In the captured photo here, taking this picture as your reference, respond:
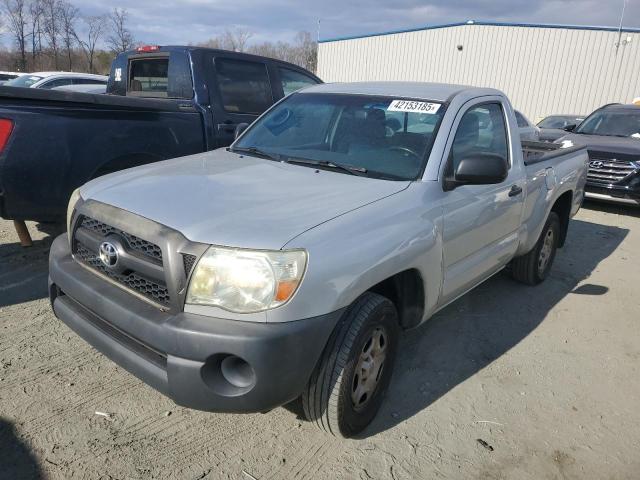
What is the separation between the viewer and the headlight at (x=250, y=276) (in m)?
2.06

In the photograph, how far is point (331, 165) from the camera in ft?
10.1

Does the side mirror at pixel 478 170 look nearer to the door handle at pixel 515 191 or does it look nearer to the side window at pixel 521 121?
the door handle at pixel 515 191

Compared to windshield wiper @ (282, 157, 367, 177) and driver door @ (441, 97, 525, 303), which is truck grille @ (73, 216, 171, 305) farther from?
driver door @ (441, 97, 525, 303)

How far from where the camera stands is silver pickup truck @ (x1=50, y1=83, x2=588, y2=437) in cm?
208

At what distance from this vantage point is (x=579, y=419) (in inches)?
117

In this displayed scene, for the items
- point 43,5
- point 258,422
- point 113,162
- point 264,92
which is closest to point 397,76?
→ point 264,92

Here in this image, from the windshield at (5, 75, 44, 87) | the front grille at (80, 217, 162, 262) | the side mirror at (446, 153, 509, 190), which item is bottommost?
the front grille at (80, 217, 162, 262)

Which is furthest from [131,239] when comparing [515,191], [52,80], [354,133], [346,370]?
[52,80]

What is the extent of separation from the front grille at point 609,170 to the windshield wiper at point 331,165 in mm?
6736

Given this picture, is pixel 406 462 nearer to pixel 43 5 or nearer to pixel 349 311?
pixel 349 311

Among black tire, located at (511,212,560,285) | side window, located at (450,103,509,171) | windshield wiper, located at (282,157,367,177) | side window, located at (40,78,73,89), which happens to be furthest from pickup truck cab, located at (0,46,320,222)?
side window, located at (40,78,73,89)

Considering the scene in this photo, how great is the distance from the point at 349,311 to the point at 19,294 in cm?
294

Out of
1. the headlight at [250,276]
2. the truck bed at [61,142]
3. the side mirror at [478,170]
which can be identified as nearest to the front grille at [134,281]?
the headlight at [250,276]

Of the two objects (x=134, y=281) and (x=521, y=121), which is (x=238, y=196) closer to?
(x=134, y=281)
